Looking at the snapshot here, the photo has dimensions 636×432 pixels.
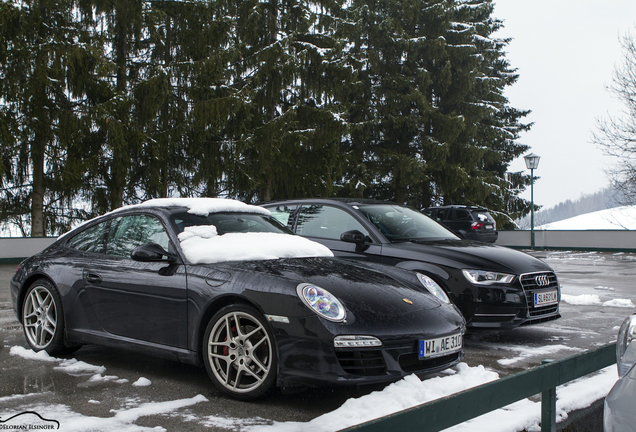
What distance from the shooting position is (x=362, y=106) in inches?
1328

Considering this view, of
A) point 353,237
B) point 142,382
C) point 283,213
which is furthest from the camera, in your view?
point 283,213

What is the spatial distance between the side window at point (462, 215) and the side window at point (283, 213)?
55.5ft

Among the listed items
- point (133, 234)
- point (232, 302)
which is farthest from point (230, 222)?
point (232, 302)

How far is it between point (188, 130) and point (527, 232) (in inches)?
587

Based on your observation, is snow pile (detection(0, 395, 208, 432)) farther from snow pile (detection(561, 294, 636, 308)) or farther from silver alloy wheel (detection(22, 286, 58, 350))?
snow pile (detection(561, 294, 636, 308))

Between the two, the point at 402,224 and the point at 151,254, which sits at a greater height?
→ the point at 402,224

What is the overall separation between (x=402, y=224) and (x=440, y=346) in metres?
3.23

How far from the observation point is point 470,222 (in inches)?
925

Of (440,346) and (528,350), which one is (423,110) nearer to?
(528,350)

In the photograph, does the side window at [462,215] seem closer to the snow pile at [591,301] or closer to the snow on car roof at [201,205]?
the snow pile at [591,301]

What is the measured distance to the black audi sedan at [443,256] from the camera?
6.02m

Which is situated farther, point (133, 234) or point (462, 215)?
point (462, 215)

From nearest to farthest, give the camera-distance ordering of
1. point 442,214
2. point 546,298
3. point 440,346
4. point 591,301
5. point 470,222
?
point 440,346 → point 546,298 → point 591,301 → point 470,222 → point 442,214

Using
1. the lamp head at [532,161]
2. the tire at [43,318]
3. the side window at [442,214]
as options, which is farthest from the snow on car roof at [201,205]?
the lamp head at [532,161]
